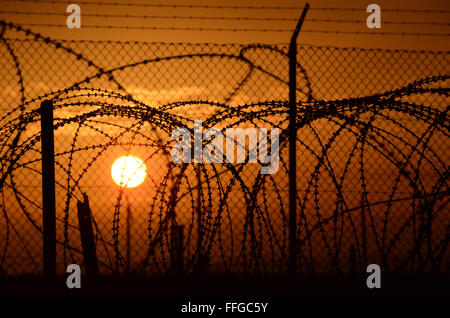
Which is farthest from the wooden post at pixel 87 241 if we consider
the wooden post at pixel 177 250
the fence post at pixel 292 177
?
the fence post at pixel 292 177

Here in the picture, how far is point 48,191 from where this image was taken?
15.3 feet

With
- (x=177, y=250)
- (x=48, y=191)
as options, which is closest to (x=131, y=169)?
(x=177, y=250)

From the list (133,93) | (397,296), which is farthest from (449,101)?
(133,93)

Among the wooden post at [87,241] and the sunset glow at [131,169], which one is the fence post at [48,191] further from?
the sunset glow at [131,169]

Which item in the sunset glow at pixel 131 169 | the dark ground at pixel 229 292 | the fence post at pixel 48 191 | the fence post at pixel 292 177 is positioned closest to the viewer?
the fence post at pixel 48 191

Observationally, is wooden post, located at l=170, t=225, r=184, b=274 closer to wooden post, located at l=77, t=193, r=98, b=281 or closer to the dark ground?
the dark ground

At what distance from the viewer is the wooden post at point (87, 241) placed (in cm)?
543

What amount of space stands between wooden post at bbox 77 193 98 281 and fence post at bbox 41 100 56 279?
0.73 meters

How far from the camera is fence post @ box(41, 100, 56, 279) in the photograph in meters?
4.66

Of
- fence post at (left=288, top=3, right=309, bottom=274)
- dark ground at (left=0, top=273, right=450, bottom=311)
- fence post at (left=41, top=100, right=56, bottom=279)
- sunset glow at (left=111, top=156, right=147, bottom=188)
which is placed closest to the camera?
fence post at (left=41, top=100, right=56, bottom=279)

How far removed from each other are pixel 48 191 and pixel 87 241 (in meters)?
0.92

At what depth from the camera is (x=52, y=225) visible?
4684mm

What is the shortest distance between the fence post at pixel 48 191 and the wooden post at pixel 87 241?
728mm

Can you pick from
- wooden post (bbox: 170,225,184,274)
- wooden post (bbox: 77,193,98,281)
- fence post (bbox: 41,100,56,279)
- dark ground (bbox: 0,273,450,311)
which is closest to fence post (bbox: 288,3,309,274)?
dark ground (bbox: 0,273,450,311)
